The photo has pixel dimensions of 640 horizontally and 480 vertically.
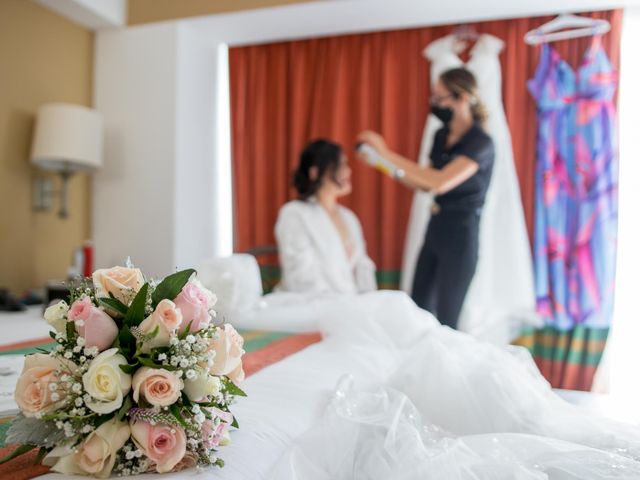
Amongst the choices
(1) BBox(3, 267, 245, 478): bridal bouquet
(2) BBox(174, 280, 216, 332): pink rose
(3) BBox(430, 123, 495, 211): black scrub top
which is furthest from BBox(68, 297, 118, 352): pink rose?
(3) BBox(430, 123, 495, 211): black scrub top

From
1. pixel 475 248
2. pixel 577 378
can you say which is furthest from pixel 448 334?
pixel 577 378

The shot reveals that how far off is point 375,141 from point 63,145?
5.52 ft

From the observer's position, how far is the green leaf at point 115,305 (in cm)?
93

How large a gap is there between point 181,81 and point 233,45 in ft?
1.93

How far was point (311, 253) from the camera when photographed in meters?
3.17

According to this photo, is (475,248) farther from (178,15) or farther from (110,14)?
(110,14)

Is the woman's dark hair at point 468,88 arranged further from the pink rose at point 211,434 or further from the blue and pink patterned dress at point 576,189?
the pink rose at point 211,434

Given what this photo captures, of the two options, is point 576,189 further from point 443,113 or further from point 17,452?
point 17,452

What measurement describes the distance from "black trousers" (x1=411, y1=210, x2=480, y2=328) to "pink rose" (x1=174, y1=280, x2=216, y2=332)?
2.48 meters

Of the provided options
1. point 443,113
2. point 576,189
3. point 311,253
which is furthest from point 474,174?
point 311,253

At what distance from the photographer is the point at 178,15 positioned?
3383 millimetres

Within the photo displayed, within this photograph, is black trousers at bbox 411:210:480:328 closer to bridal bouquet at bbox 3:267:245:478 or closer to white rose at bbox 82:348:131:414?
bridal bouquet at bbox 3:267:245:478

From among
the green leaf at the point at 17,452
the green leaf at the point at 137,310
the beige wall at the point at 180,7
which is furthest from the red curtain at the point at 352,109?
the green leaf at the point at 17,452

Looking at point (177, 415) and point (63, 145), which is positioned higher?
point (63, 145)
